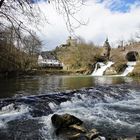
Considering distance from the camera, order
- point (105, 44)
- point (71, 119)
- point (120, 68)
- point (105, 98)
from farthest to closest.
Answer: point (105, 44)
point (120, 68)
point (105, 98)
point (71, 119)

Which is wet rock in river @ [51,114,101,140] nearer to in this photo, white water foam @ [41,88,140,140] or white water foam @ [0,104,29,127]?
white water foam @ [41,88,140,140]

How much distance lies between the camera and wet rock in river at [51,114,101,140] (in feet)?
31.1

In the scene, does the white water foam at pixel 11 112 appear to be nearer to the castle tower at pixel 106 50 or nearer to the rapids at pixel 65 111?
the rapids at pixel 65 111

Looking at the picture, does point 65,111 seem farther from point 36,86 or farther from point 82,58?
point 82,58

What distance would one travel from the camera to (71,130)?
10.0 metres

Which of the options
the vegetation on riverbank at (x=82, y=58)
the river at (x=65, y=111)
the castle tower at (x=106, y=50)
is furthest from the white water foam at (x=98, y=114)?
the castle tower at (x=106, y=50)

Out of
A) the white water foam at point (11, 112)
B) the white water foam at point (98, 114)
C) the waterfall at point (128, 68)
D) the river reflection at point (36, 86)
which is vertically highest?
the waterfall at point (128, 68)

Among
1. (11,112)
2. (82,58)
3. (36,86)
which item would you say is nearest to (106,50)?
(82,58)

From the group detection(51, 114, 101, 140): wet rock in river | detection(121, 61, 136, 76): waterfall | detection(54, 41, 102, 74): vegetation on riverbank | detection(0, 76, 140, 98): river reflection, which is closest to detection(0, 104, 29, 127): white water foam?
detection(51, 114, 101, 140): wet rock in river

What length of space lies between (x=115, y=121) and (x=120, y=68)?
Result: 4728cm

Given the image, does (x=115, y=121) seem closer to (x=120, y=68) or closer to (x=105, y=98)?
(x=105, y=98)

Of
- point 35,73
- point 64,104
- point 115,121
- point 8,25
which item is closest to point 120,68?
point 35,73

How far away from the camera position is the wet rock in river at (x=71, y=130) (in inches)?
373

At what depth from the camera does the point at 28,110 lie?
47.2ft
